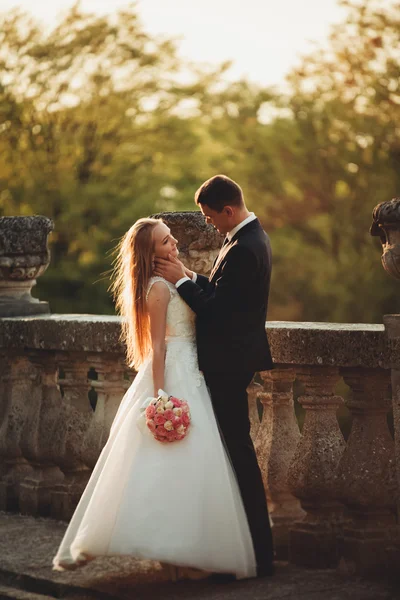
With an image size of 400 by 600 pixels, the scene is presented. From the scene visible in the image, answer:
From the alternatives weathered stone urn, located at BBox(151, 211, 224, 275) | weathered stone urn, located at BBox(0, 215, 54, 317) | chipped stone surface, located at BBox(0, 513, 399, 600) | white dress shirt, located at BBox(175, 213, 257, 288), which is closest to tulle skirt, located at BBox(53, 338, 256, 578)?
chipped stone surface, located at BBox(0, 513, 399, 600)

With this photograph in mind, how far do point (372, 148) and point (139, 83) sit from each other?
7631 millimetres

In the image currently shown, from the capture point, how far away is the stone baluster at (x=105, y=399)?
673 centimetres

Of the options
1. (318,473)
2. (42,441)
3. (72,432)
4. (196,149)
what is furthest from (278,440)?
(196,149)

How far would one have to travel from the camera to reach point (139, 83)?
30.0 meters

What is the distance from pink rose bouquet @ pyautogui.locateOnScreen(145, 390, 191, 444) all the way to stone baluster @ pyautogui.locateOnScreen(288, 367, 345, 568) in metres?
0.67

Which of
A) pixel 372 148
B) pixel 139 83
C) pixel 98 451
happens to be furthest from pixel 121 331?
pixel 139 83

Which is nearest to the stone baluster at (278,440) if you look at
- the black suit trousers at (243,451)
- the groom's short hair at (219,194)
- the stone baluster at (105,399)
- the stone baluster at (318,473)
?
the stone baluster at (318,473)

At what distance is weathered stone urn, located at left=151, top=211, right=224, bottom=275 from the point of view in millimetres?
6281

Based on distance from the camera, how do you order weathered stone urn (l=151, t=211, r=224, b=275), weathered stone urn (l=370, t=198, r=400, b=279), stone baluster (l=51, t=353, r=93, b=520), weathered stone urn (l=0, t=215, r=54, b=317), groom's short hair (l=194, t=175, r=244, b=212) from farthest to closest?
weathered stone urn (l=0, t=215, r=54, b=317), stone baluster (l=51, t=353, r=93, b=520), weathered stone urn (l=151, t=211, r=224, b=275), groom's short hair (l=194, t=175, r=244, b=212), weathered stone urn (l=370, t=198, r=400, b=279)

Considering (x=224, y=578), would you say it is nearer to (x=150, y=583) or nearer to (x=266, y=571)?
(x=266, y=571)

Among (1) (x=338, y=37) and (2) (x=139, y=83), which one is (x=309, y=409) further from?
(2) (x=139, y=83)

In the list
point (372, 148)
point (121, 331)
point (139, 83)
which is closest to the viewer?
point (121, 331)

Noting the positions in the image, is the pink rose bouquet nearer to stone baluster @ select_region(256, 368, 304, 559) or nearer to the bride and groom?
the bride and groom

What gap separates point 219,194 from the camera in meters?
5.38
